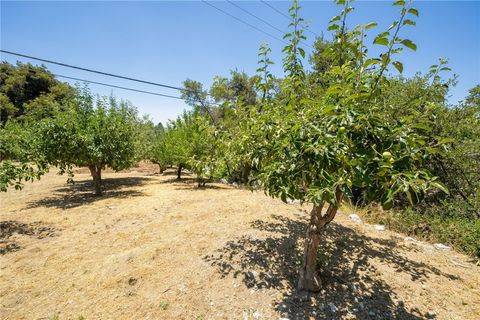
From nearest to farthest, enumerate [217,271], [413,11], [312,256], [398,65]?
[413,11], [398,65], [312,256], [217,271]

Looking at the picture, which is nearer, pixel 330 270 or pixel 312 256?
pixel 312 256

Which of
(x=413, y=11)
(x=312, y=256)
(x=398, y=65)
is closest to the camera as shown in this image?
(x=413, y=11)

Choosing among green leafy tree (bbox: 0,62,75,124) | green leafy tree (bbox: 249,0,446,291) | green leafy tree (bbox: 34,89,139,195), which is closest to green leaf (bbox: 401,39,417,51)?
green leafy tree (bbox: 249,0,446,291)

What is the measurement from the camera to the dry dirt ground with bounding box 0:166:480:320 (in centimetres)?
326

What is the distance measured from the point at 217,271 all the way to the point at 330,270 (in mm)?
1979

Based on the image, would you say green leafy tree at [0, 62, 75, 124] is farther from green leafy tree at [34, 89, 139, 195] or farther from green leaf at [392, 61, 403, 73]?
green leaf at [392, 61, 403, 73]

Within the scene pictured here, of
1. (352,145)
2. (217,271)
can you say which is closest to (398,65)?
(352,145)

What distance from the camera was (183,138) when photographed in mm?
13102

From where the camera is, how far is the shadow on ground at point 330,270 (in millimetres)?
3207

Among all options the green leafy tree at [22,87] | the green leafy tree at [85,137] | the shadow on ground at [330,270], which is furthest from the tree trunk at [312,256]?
the green leafy tree at [22,87]

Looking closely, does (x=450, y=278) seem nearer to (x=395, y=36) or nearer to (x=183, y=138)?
(x=395, y=36)

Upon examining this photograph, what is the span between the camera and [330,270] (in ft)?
13.1

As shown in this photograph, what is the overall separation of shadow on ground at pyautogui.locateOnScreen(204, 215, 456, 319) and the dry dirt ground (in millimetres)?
18

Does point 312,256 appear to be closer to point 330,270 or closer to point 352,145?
point 330,270
